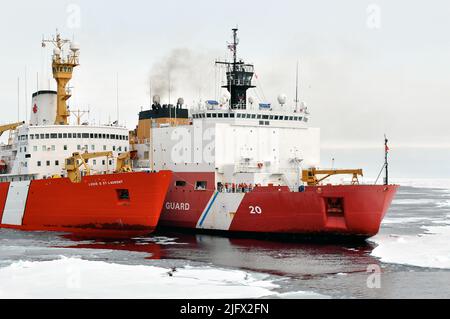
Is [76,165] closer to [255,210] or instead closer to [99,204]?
[99,204]

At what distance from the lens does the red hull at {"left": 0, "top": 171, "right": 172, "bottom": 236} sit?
3075cm

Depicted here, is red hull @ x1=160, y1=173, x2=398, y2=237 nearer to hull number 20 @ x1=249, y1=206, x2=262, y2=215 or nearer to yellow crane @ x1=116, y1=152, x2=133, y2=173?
hull number 20 @ x1=249, y1=206, x2=262, y2=215

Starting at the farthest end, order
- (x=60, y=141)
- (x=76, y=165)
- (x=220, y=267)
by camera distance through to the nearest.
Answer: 1. (x=60, y=141)
2. (x=76, y=165)
3. (x=220, y=267)

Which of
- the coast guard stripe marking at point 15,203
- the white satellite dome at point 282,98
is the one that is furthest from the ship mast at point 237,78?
the coast guard stripe marking at point 15,203

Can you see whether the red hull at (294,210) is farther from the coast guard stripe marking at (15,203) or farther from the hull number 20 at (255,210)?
the coast guard stripe marking at (15,203)

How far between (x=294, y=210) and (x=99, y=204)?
29.7 feet

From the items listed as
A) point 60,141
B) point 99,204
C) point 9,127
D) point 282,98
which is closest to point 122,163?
point 99,204

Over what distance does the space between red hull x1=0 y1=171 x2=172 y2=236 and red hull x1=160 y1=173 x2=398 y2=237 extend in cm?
200

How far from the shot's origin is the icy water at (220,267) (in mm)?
18516

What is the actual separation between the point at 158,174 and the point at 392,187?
9.85 m

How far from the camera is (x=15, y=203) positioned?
3575 cm

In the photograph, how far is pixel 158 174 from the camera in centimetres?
3048

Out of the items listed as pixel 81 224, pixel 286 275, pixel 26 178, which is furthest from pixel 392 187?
pixel 26 178

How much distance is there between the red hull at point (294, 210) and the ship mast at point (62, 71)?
383 inches
